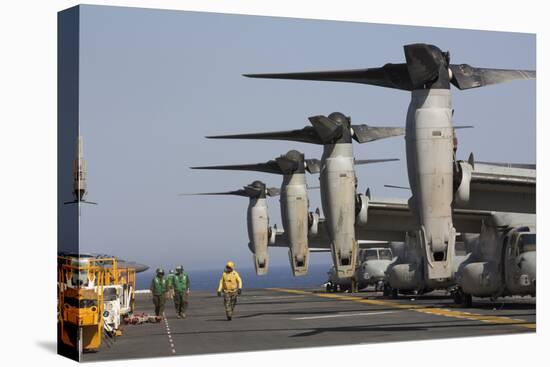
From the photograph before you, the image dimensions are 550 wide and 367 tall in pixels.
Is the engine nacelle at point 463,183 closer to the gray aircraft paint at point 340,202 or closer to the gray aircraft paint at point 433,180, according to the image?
the gray aircraft paint at point 433,180

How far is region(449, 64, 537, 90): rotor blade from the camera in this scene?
23125 mm

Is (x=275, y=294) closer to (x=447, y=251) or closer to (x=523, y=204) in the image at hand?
(x=523, y=204)

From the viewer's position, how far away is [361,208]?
30500 mm

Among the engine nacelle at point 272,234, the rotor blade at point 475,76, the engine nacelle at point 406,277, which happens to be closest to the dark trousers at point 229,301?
the engine nacelle at point 272,234

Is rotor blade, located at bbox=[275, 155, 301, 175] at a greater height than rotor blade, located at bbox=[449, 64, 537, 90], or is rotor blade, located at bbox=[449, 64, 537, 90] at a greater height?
rotor blade, located at bbox=[449, 64, 537, 90]

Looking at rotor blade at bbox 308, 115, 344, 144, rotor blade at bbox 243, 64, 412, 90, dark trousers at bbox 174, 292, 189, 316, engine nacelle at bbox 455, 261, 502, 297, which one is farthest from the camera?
engine nacelle at bbox 455, 261, 502, 297

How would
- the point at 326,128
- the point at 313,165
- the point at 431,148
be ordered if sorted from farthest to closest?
the point at 313,165 → the point at 326,128 → the point at 431,148

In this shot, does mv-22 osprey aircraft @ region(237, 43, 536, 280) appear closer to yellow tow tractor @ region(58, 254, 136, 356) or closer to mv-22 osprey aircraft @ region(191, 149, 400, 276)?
mv-22 osprey aircraft @ region(191, 149, 400, 276)

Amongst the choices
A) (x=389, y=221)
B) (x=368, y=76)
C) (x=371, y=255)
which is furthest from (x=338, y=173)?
(x=371, y=255)

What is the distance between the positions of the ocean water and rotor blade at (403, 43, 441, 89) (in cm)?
676

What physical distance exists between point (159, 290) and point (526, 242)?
10.2m

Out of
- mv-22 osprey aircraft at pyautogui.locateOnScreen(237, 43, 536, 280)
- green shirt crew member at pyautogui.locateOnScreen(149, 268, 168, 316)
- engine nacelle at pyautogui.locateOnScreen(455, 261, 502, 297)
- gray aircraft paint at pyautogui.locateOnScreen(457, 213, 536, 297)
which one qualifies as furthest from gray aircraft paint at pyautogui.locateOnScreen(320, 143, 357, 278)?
engine nacelle at pyautogui.locateOnScreen(455, 261, 502, 297)

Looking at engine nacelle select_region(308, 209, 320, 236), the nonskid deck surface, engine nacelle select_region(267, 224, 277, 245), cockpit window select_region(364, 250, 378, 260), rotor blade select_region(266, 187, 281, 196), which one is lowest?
the nonskid deck surface

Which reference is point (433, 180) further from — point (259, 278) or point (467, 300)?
point (467, 300)
